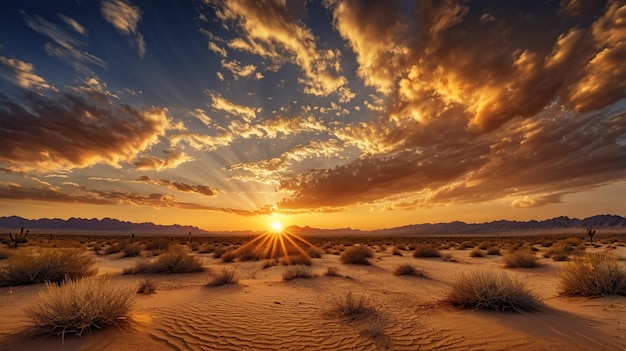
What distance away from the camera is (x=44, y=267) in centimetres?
1009

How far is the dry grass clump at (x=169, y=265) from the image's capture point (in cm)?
1360

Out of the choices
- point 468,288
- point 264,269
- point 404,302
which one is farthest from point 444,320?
point 264,269

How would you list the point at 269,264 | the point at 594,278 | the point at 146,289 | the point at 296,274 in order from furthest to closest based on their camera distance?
the point at 269,264 → the point at 296,274 → the point at 146,289 → the point at 594,278

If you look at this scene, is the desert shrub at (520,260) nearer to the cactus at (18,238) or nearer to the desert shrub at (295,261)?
the desert shrub at (295,261)

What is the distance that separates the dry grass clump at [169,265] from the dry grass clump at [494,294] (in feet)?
38.1

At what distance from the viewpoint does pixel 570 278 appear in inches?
320

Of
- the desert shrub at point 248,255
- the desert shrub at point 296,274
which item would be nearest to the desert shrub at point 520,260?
the desert shrub at point 296,274

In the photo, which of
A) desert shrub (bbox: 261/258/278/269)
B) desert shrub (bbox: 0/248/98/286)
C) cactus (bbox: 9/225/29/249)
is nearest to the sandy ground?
desert shrub (bbox: 0/248/98/286)

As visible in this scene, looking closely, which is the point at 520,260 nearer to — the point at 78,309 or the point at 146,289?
the point at 146,289

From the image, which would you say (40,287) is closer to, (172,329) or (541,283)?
(172,329)

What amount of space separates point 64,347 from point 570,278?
11213 millimetres

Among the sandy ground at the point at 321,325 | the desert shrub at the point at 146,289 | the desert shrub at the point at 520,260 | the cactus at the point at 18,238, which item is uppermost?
the cactus at the point at 18,238

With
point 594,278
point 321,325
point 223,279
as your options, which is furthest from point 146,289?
point 594,278

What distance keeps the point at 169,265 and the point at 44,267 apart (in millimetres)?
4618
